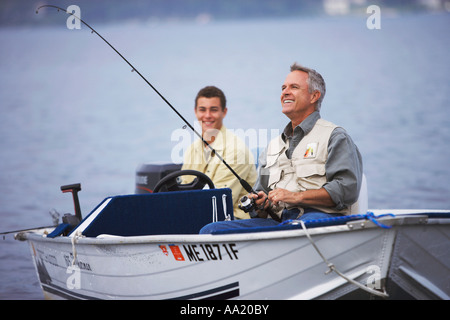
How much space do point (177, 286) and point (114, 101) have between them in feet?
86.4

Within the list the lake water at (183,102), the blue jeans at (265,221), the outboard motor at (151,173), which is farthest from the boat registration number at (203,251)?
the lake water at (183,102)

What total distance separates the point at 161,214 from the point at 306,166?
0.97 meters

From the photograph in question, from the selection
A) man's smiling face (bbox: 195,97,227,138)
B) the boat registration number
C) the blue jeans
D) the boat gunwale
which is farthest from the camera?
man's smiling face (bbox: 195,97,227,138)

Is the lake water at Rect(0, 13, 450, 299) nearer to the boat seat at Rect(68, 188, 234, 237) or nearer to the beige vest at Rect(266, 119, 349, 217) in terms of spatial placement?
the boat seat at Rect(68, 188, 234, 237)

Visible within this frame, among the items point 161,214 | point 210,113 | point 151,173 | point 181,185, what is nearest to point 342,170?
point 161,214

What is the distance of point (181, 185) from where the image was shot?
4.64 m

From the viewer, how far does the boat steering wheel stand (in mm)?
4355

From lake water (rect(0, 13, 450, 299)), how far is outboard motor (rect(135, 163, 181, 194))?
0.92m

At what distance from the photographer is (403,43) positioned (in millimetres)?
39750

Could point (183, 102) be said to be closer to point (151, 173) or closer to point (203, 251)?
point (151, 173)

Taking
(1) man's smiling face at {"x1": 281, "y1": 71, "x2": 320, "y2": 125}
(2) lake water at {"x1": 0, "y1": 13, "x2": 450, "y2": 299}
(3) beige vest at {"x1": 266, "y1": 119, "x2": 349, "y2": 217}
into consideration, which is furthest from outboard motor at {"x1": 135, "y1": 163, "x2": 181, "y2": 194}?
(1) man's smiling face at {"x1": 281, "y1": 71, "x2": 320, "y2": 125}

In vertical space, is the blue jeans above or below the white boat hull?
above
